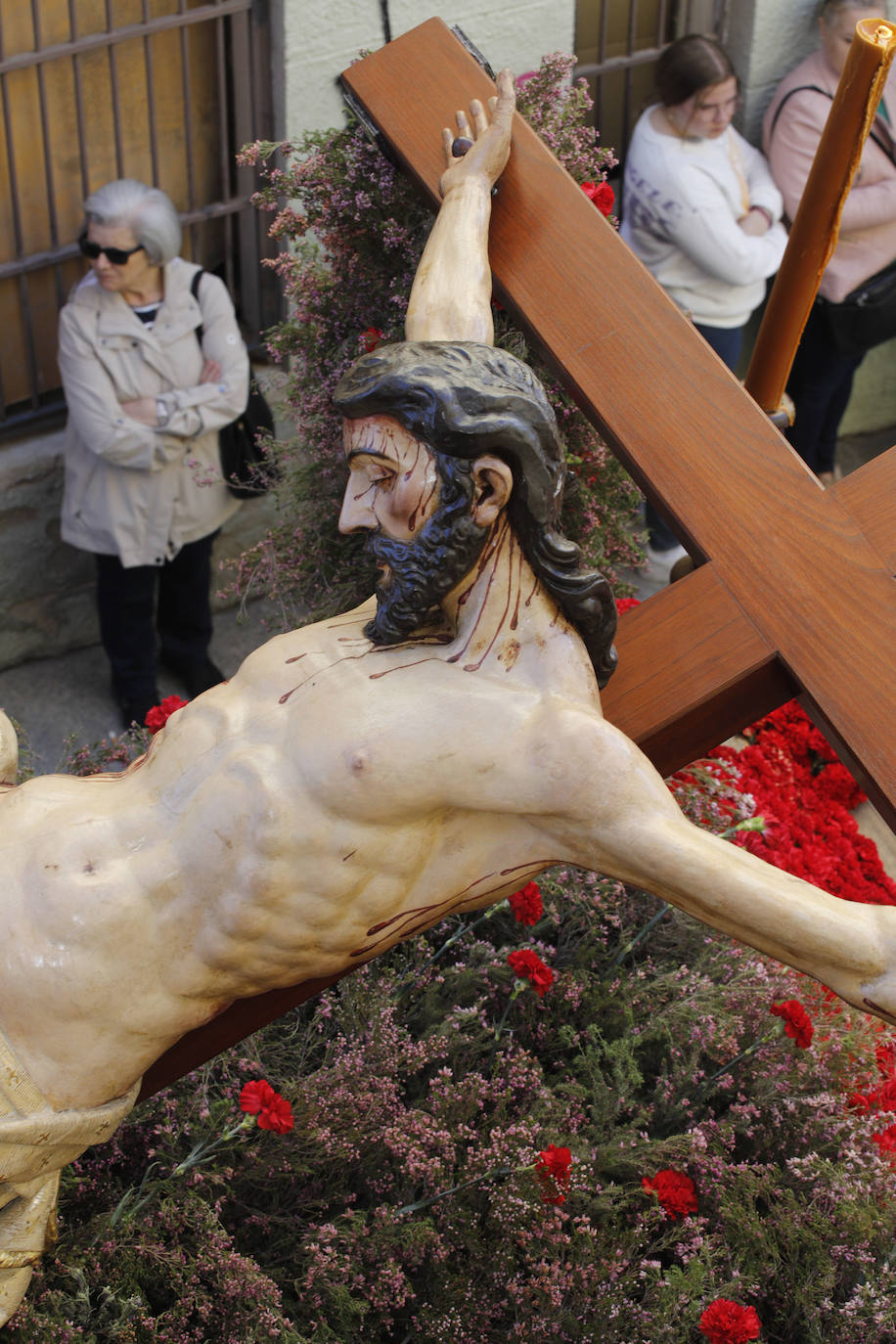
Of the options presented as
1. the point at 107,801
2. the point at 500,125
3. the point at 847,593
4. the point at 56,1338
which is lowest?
the point at 56,1338

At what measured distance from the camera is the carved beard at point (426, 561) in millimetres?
1776

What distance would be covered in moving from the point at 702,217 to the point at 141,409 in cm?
191

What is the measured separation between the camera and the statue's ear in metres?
1.76

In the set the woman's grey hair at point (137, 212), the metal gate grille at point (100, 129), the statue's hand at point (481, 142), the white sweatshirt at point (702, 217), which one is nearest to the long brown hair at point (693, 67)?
the white sweatshirt at point (702, 217)

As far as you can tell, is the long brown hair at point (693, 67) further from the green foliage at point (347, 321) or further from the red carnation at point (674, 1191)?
the red carnation at point (674, 1191)

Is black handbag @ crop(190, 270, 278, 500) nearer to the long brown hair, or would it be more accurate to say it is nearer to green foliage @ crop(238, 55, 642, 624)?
green foliage @ crop(238, 55, 642, 624)

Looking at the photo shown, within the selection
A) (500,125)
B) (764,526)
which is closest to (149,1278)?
(764,526)

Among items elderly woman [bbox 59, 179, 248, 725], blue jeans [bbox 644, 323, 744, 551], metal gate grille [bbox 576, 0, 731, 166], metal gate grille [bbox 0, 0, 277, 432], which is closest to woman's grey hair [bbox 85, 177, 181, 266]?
elderly woman [bbox 59, 179, 248, 725]

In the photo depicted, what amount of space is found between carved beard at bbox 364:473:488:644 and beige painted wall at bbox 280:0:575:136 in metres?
3.08

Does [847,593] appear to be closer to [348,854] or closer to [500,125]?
[348,854]

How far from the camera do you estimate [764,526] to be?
2.17m

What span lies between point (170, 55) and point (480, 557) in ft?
10.9

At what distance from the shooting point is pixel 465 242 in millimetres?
2268

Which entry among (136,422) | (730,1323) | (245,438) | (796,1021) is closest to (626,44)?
(245,438)
